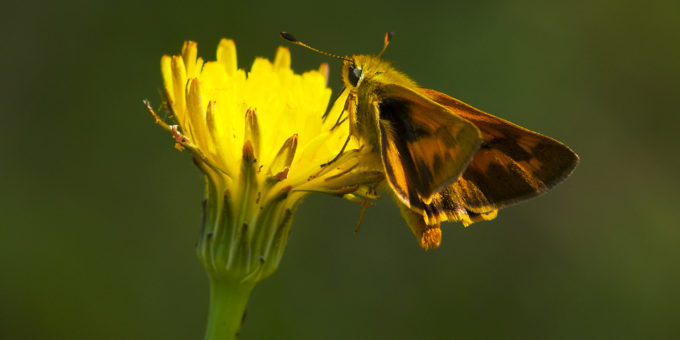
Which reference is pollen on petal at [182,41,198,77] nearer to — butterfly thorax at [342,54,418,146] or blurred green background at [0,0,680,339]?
butterfly thorax at [342,54,418,146]

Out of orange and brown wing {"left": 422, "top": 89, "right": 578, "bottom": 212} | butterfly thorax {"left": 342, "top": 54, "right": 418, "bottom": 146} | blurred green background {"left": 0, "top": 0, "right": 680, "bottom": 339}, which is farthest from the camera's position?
blurred green background {"left": 0, "top": 0, "right": 680, "bottom": 339}

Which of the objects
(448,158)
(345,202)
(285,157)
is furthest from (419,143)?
(345,202)

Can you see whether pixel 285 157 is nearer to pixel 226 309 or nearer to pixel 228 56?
pixel 226 309

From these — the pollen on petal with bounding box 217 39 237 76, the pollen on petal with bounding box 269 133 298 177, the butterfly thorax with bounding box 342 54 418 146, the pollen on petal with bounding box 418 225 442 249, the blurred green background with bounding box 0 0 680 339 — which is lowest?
the blurred green background with bounding box 0 0 680 339

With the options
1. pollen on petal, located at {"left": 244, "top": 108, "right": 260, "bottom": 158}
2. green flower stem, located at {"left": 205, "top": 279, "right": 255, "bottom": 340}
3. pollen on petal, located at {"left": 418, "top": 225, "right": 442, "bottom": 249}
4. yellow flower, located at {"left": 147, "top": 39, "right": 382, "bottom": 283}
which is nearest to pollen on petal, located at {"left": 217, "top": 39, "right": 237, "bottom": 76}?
yellow flower, located at {"left": 147, "top": 39, "right": 382, "bottom": 283}

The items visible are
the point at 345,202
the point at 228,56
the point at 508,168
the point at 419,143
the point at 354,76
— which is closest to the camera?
the point at 508,168

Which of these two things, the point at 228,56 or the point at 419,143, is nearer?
the point at 419,143

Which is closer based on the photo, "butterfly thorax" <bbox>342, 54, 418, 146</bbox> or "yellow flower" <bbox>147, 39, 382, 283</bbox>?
"yellow flower" <bbox>147, 39, 382, 283</bbox>
